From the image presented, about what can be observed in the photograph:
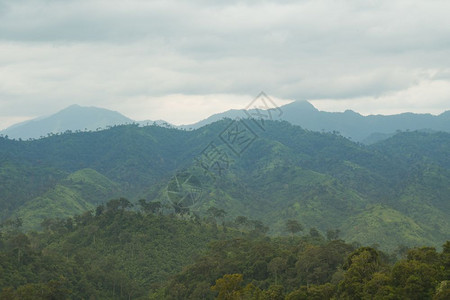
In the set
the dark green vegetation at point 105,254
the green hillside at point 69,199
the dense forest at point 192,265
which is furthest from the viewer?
the green hillside at point 69,199

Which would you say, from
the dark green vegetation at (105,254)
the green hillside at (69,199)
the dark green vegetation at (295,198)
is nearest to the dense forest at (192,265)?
the dark green vegetation at (105,254)

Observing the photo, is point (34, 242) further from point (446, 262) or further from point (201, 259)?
point (446, 262)

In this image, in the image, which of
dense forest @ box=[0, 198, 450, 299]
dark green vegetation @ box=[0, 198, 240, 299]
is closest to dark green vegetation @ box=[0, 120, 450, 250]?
dense forest @ box=[0, 198, 450, 299]

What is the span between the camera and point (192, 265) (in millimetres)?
55812

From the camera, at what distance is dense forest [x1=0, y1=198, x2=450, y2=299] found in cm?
3231

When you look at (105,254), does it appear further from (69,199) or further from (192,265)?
(69,199)

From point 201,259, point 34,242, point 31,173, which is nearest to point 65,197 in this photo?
point 31,173

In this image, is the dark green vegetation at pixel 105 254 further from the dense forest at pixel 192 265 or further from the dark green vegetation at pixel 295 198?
the dark green vegetation at pixel 295 198

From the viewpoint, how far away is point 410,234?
374 ft

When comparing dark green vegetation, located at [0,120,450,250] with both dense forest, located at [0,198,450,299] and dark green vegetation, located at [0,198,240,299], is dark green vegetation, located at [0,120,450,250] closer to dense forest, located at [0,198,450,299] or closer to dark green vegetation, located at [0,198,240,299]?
dense forest, located at [0,198,450,299]

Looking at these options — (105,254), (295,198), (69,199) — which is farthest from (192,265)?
(295,198)

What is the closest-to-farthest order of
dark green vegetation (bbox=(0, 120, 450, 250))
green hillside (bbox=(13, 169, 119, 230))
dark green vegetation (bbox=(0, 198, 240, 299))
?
dark green vegetation (bbox=(0, 198, 240, 299)) < dark green vegetation (bbox=(0, 120, 450, 250)) < green hillside (bbox=(13, 169, 119, 230))

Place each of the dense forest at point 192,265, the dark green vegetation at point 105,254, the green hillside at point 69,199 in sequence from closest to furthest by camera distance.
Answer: the dense forest at point 192,265 < the dark green vegetation at point 105,254 < the green hillside at point 69,199

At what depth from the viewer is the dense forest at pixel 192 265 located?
106 feet
